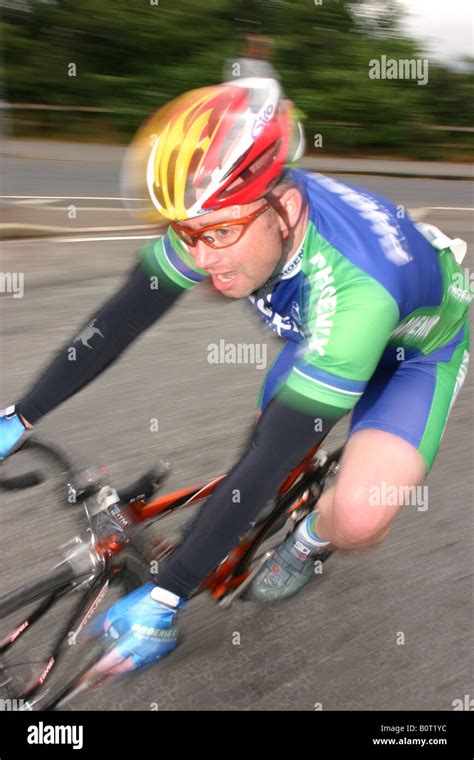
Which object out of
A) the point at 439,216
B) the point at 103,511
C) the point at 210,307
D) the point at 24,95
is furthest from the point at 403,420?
the point at 24,95

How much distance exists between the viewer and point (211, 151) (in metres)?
2.09

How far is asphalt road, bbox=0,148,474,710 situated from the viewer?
9.32ft

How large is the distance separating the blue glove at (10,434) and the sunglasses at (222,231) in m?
0.75

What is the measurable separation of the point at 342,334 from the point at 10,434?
100cm

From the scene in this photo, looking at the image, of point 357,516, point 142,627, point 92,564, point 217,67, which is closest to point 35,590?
point 92,564

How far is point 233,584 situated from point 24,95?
19.0m

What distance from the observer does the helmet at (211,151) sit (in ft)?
6.85

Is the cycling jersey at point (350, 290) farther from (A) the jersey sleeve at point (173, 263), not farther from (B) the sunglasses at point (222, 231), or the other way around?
(B) the sunglasses at point (222, 231)

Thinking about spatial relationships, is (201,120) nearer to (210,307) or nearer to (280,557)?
(280,557)

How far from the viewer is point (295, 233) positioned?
2.31 meters

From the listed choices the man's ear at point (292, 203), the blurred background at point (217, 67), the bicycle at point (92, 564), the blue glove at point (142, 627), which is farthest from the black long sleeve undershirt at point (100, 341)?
the blurred background at point (217, 67)

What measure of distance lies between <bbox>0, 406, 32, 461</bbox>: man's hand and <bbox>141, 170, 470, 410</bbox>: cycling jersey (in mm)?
591

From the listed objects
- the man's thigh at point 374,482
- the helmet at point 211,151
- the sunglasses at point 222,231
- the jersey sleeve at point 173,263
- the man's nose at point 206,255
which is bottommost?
the man's thigh at point 374,482

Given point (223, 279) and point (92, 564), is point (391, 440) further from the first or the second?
point (92, 564)
